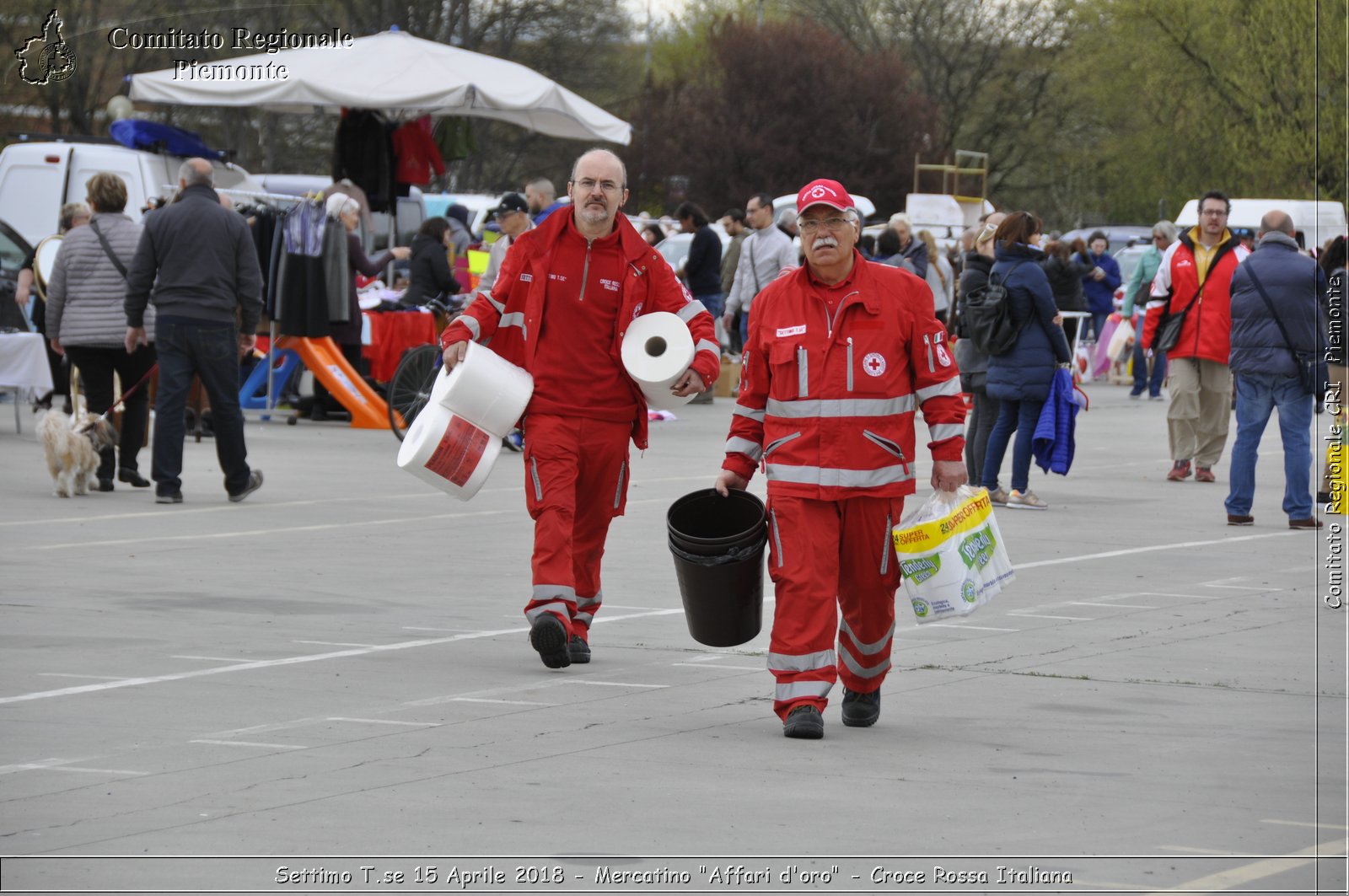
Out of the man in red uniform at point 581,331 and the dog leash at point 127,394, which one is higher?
the man in red uniform at point 581,331

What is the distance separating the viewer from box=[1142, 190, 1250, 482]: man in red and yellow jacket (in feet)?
50.9

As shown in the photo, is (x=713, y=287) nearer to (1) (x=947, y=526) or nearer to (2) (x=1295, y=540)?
(2) (x=1295, y=540)

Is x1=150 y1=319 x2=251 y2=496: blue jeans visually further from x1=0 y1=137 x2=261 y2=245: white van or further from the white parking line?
x1=0 y1=137 x2=261 y2=245: white van

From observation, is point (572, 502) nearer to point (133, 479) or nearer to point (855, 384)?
point (855, 384)

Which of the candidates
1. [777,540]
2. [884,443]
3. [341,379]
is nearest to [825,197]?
[884,443]

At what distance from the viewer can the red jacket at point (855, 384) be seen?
6.88 metres

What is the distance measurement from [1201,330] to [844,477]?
9703 millimetres

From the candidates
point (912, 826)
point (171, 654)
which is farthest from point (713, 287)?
point (912, 826)

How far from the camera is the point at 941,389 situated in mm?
6980

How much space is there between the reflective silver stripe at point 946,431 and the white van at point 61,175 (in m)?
16.4

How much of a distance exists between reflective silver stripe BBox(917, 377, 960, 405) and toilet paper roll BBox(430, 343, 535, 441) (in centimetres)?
183

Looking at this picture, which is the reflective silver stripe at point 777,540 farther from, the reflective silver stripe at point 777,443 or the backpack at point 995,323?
the backpack at point 995,323

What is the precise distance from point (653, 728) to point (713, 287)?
1714 cm

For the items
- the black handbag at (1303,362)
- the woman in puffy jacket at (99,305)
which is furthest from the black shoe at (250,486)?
the black handbag at (1303,362)
